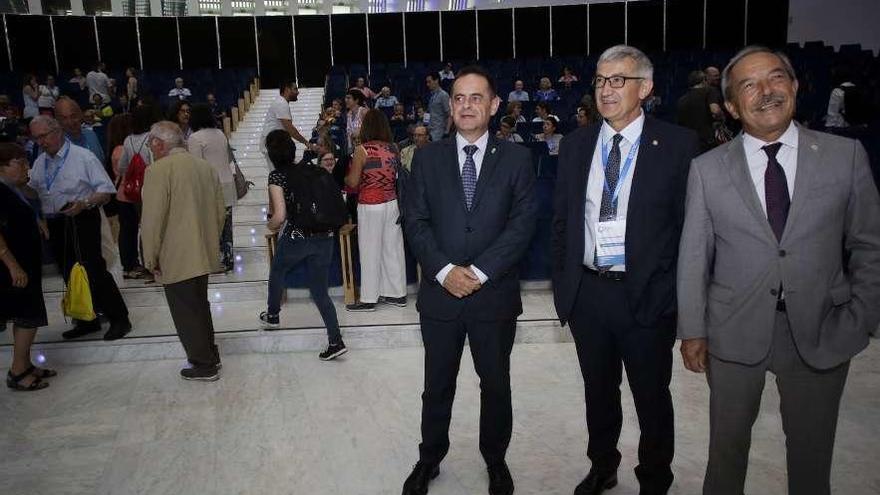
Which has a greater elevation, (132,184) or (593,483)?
(132,184)

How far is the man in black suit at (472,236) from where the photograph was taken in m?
2.30

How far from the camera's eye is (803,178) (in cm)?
168

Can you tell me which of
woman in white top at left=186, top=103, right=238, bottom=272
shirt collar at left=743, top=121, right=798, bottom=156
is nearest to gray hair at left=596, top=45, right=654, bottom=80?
shirt collar at left=743, top=121, right=798, bottom=156

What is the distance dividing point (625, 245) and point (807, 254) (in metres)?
0.52

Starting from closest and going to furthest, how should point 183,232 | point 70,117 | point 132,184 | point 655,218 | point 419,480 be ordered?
point 655,218
point 419,480
point 183,232
point 70,117
point 132,184

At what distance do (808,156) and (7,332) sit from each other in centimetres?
455

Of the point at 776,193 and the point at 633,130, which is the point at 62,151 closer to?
the point at 633,130

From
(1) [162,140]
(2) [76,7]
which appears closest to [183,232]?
(1) [162,140]

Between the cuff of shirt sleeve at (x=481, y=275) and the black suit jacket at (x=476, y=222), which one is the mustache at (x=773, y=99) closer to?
the black suit jacket at (x=476, y=222)

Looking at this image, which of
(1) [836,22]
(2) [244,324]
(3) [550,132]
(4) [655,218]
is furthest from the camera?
(1) [836,22]

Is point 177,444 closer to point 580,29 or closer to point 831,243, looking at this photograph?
point 831,243

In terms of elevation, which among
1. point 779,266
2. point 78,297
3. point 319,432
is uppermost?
point 779,266

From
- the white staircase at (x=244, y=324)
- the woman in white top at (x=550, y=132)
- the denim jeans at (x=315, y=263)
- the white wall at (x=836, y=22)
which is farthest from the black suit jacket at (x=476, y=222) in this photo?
the white wall at (x=836, y=22)

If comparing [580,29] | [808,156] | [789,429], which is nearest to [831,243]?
[808,156]
